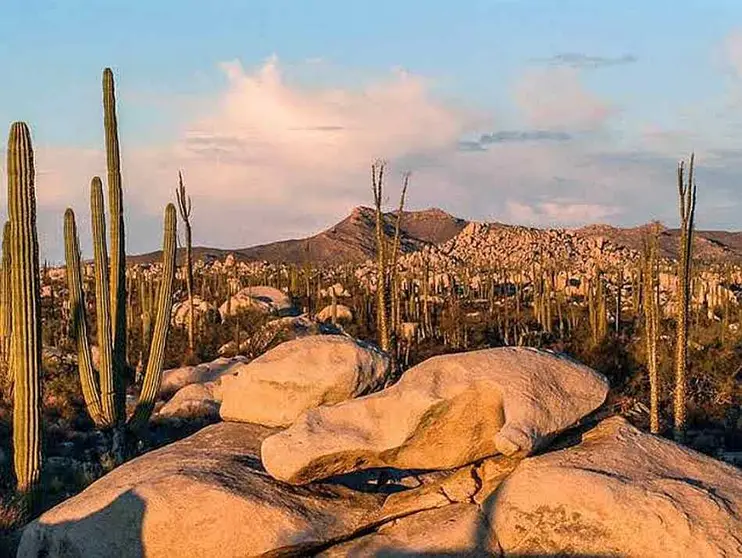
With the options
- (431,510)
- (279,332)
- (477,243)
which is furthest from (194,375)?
(477,243)

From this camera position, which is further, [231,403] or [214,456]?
[231,403]

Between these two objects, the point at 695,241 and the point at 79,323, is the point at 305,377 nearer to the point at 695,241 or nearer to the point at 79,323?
the point at 79,323

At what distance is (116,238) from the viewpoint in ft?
44.8

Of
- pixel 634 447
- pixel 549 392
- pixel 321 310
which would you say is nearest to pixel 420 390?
pixel 549 392

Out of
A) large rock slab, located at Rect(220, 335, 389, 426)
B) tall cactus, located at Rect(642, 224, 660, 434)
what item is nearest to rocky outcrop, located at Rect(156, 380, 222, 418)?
tall cactus, located at Rect(642, 224, 660, 434)

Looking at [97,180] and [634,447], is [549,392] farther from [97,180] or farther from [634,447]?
[97,180]

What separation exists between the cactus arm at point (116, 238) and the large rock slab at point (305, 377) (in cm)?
434

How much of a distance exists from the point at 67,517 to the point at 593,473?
14.4 ft

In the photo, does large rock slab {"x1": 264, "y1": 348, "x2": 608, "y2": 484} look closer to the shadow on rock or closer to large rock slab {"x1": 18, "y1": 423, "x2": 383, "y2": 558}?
large rock slab {"x1": 18, "y1": 423, "x2": 383, "y2": 558}

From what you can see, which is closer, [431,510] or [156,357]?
[431,510]

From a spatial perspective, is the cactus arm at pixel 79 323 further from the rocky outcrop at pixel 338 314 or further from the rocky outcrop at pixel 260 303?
the rocky outcrop at pixel 338 314

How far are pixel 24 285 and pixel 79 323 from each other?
7.10 feet

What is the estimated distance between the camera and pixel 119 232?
13.6 meters

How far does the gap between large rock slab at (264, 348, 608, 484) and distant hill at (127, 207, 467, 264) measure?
7541cm
